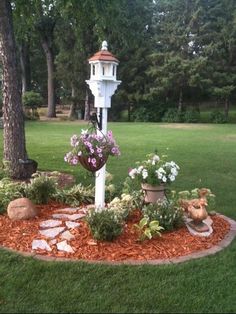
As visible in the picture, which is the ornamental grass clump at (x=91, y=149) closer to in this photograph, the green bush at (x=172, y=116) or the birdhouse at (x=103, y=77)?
the birdhouse at (x=103, y=77)

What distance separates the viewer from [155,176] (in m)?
4.18

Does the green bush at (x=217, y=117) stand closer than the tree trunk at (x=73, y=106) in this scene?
Yes

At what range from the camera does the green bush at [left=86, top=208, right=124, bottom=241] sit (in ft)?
11.7

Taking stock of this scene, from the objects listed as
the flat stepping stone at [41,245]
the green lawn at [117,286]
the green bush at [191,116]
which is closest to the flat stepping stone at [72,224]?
the flat stepping stone at [41,245]

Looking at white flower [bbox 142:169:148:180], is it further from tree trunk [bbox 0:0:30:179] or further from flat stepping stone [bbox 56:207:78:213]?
tree trunk [bbox 0:0:30:179]

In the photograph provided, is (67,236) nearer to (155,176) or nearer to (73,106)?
(155,176)

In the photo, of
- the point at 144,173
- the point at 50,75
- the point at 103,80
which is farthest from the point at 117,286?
the point at 50,75

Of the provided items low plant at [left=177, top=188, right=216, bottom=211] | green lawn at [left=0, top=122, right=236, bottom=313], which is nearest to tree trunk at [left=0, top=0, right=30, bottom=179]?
low plant at [left=177, top=188, right=216, bottom=211]

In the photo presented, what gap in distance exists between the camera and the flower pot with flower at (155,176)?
164 inches

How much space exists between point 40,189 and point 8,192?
13.8 inches

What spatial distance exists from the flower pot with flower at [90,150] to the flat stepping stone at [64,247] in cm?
71

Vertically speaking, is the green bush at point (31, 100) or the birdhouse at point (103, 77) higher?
the birdhouse at point (103, 77)

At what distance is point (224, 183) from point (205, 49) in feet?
65.6

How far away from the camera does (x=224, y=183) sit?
6914mm
